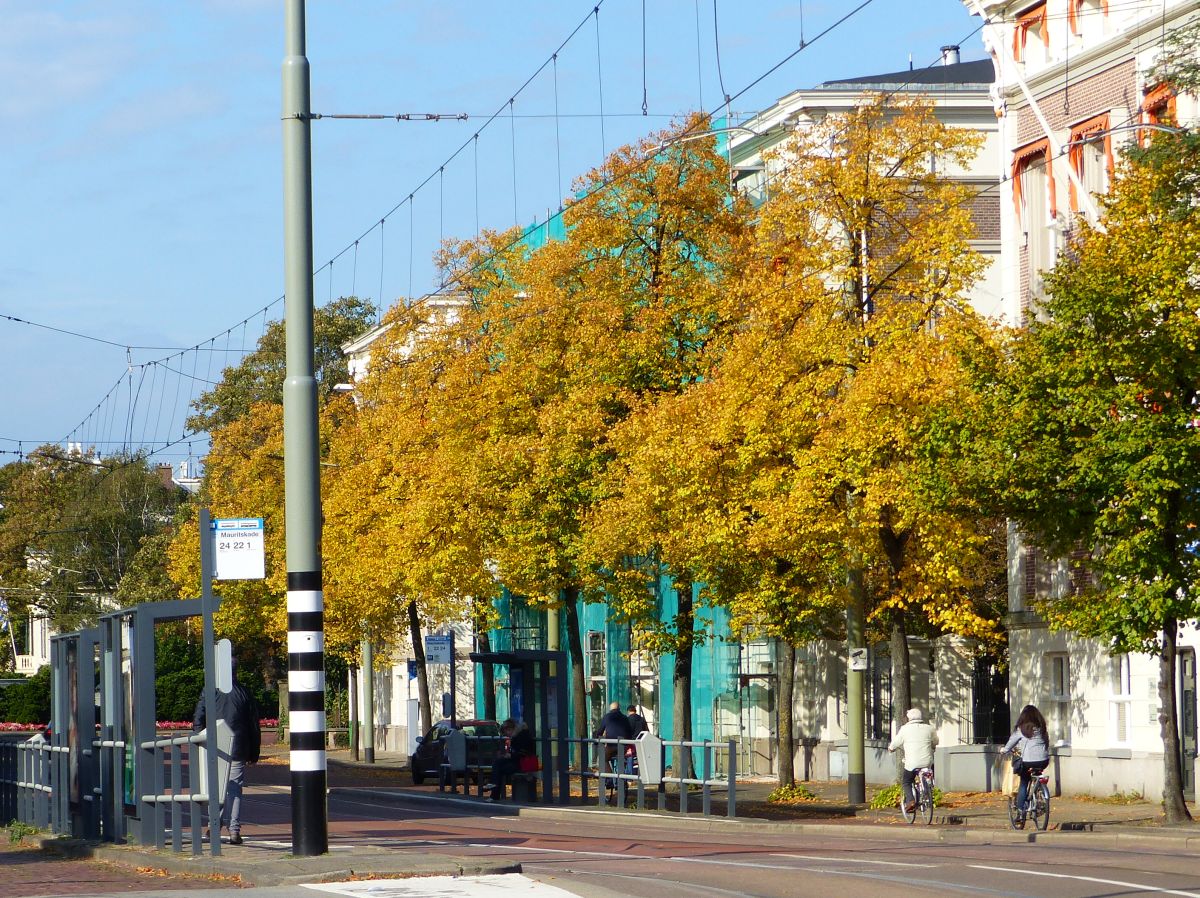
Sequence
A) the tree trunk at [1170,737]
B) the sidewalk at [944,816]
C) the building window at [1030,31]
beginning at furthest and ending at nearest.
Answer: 1. the building window at [1030,31]
2. the tree trunk at [1170,737]
3. the sidewalk at [944,816]

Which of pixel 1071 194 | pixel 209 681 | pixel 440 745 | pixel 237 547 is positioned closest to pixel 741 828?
pixel 209 681

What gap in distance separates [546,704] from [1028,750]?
9076mm

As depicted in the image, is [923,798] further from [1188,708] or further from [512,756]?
[512,756]

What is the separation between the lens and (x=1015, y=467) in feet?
78.9

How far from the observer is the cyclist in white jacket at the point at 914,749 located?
26.3 metres

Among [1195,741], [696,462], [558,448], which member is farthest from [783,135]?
[1195,741]

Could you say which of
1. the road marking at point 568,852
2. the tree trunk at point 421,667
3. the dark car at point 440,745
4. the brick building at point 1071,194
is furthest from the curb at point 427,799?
the brick building at point 1071,194

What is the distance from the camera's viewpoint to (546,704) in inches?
1225

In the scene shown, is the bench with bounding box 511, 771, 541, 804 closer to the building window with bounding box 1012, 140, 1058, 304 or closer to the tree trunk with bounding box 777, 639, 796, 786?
the tree trunk with bounding box 777, 639, 796, 786

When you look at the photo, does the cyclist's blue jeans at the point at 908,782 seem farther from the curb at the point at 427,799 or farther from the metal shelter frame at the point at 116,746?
the metal shelter frame at the point at 116,746

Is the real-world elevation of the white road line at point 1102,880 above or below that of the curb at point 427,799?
above

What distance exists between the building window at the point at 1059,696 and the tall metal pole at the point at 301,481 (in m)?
19.9

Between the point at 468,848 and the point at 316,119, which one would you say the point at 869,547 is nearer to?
the point at 468,848

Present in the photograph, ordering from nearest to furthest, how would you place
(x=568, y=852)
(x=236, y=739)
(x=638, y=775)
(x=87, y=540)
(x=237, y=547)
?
1. (x=237, y=547)
2. (x=236, y=739)
3. (x=568, y=852)
4. (x=638, y=775)
5. (x=87, y=540)
